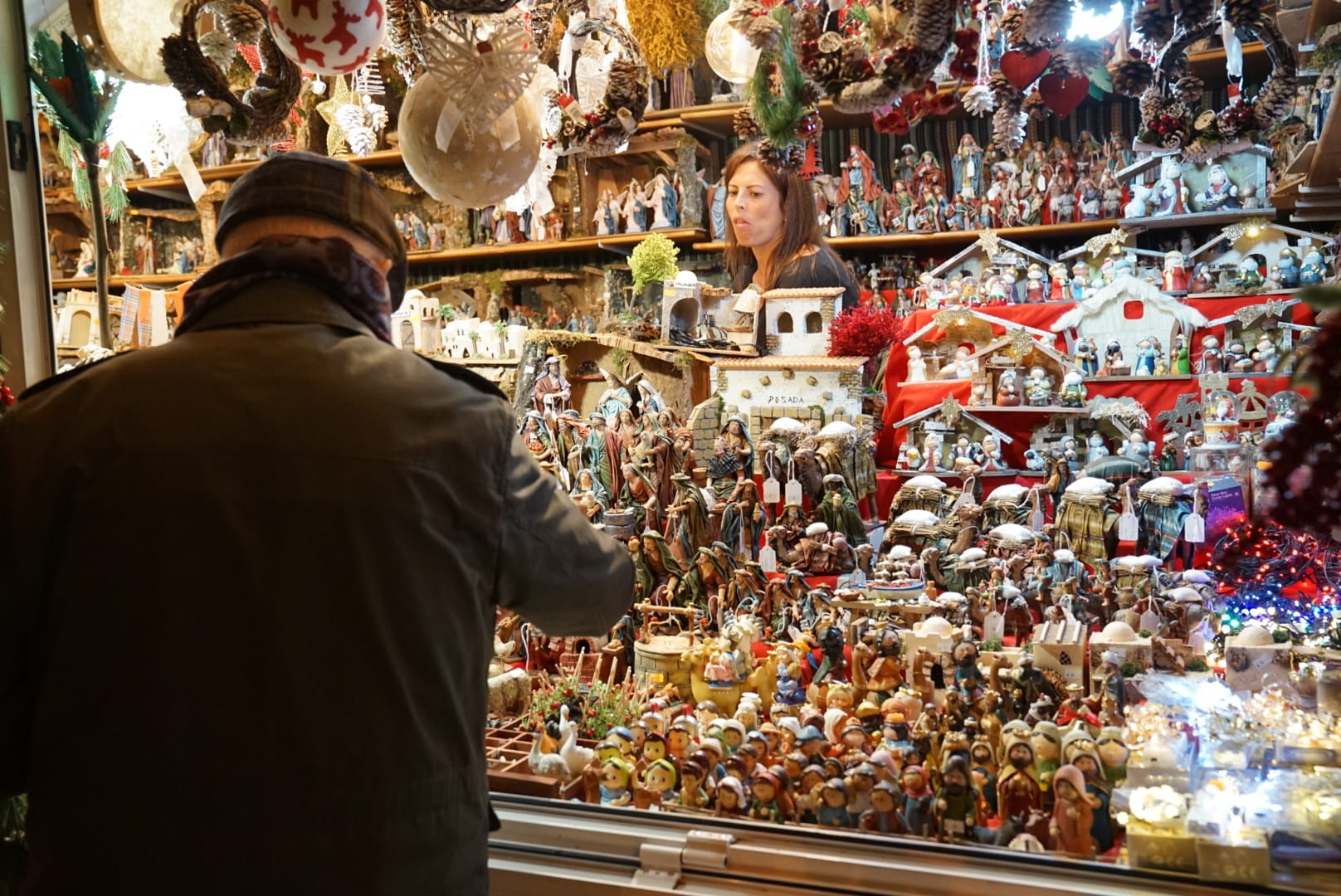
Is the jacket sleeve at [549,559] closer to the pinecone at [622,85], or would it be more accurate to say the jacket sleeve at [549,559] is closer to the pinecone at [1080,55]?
the pinecone at [1080,55]

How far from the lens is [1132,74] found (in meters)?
1.75

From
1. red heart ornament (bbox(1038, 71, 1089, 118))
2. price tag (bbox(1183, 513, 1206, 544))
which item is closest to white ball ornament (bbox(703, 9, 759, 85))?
red heart ornament (bbox(1038, 71, 1089, 118))

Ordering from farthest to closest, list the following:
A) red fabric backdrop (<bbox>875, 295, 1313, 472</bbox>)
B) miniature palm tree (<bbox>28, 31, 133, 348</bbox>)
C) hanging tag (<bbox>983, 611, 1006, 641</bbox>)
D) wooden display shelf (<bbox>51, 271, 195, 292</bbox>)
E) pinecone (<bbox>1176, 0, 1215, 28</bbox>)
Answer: wooden display shelf (<bbox>51, 271, 195, 292</bbox>) < red fabric backdrop (<bbox>875, 295, 1313, 472</bbox>) < hanging tag (<bbox>983, 611, 1006, 641</bbox>) < miniature palm tree (<bbox>28, 31, 133, 348</bbox>) < pinecone (<bbox>1176, 0, 1215, 28</bbox>)

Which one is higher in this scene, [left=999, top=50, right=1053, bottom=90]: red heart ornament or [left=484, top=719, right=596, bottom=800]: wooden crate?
[left=999, top=50, right=1053, bottom=90]: red heart ornament

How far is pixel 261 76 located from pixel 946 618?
1737 millimetres

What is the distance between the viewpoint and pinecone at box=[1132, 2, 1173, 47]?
163 centimetres

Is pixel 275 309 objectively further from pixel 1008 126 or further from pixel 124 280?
pixel 124 280

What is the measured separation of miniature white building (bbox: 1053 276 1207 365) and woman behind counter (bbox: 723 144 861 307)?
0.74 metres

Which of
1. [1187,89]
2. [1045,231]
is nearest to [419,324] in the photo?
[1045,231]

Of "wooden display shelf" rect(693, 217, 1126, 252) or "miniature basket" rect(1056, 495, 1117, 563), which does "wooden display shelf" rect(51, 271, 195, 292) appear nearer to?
"wooden display shelf" rect(693, 217, 1126, 252)

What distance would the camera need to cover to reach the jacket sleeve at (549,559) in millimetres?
1242

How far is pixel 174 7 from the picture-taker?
2.10 meters

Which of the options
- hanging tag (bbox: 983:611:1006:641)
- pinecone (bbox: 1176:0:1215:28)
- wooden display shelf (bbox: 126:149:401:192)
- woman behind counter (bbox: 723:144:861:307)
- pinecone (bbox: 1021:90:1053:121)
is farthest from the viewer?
wooden display shelf (bbox: 126:149:401:192)

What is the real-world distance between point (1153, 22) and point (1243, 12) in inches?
5.0
